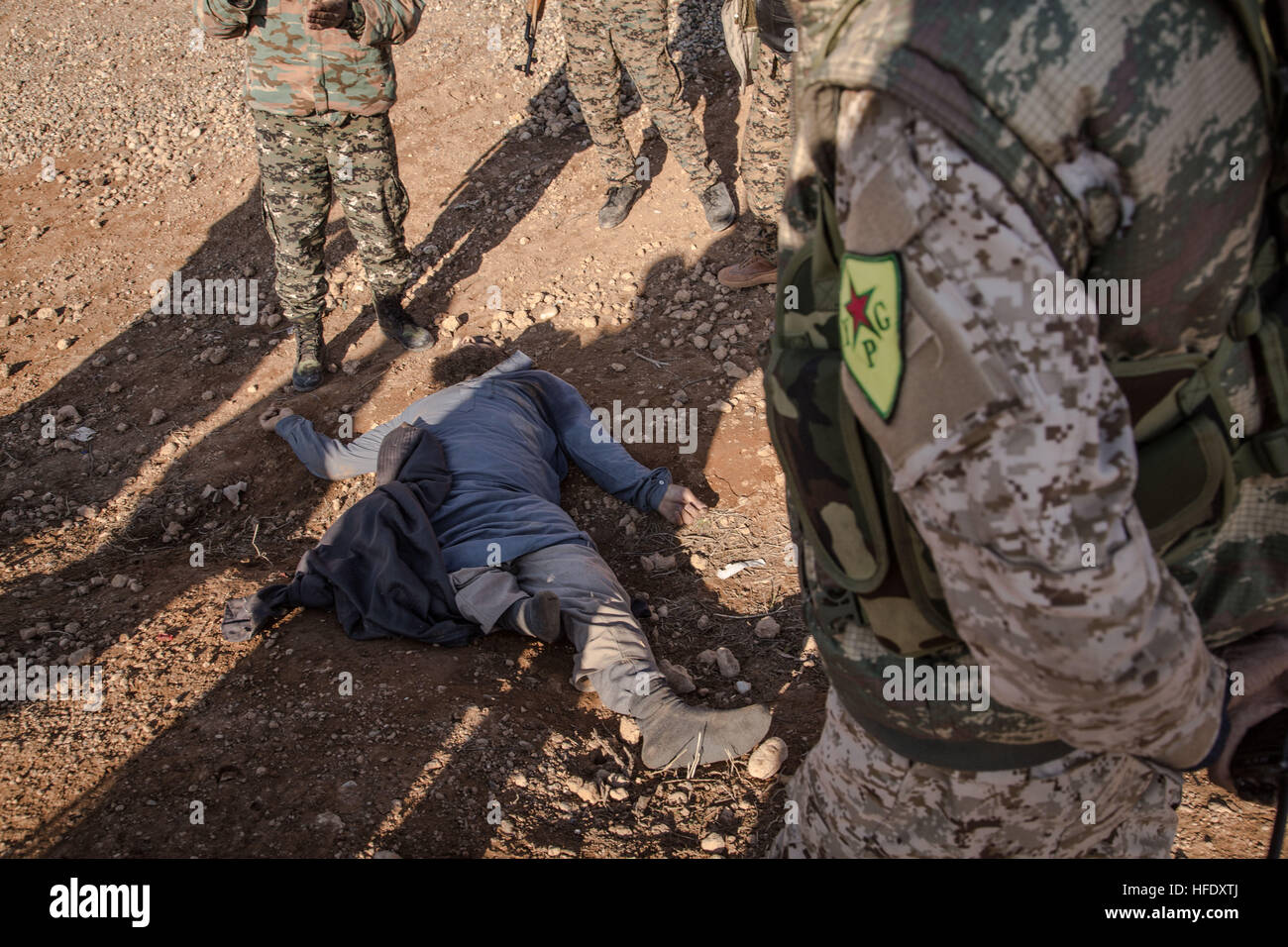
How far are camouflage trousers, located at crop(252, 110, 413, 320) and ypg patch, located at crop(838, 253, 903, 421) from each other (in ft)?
12.2

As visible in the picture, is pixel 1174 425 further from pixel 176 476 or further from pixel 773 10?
pixel 176 476

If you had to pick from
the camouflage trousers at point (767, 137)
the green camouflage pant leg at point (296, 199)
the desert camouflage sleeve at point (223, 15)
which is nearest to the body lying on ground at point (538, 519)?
the green camouflage pant leg at point (296, 199)

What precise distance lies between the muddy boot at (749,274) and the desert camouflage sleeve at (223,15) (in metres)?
2.44

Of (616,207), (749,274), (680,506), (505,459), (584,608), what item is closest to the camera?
(584,608)

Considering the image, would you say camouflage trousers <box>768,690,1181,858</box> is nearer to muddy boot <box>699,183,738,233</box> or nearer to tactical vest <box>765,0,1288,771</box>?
tactical vest <box>765,0,1288,771</box>

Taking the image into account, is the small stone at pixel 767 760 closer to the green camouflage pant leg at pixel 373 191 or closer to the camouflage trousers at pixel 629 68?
the green camouflage pant leg at pixel 373 191

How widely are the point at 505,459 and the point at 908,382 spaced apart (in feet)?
8.84

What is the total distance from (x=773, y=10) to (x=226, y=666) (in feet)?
11.6

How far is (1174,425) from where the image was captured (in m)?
0.99

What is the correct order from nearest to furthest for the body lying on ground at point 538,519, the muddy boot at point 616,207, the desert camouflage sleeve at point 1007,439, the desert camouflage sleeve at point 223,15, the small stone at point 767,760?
the desert camouflage sleeve at point 1007,439 < the small stone at point 767,760 < the body lying on ground at point 538,519 < the desert camouflage sleeve at point 223,15 < the muddy boot at point 616,207

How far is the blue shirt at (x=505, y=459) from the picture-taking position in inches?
123

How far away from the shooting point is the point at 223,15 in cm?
362

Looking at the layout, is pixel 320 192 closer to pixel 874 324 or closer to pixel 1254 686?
pixel 874 324

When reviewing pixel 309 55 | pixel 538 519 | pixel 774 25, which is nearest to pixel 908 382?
pixel 538 519
